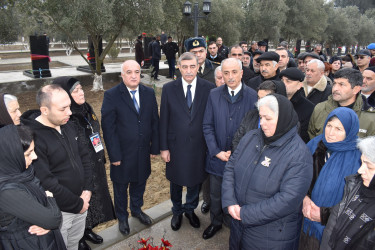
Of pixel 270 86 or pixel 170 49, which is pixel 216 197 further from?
pixel 170 49

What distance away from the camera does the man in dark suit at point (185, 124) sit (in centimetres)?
344

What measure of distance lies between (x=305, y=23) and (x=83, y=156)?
87.1ft

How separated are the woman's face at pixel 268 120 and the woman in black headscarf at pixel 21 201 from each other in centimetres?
179

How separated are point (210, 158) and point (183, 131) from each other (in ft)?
1.60

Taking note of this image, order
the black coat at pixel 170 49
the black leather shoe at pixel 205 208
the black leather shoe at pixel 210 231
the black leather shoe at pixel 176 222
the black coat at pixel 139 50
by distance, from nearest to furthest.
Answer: the black leather shoe at pixel 210 231, the black leather shoe at pixel 176 222, the black leather shoe at pixel 205 208, the black coat at pixel 170 49, the black coat at pixel 139 50

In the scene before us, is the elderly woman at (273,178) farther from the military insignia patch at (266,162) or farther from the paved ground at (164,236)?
the paved ground at (164,236)

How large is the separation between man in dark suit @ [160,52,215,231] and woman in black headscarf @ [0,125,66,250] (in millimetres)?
1703

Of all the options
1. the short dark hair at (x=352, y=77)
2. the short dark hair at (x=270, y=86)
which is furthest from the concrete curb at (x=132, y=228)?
the short dark hair at (x=352, y=77)

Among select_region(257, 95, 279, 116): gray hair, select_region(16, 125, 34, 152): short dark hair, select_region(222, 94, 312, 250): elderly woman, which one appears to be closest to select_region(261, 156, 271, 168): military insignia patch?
select_region(222, 94, 312, 250): elderly woman

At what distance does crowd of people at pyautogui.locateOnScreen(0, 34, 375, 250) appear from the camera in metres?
1.96

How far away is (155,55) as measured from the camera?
13.8 m

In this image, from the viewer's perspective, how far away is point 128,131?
3.35 metres

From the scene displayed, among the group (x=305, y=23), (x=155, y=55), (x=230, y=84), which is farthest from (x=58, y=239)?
(x=305, y=23)

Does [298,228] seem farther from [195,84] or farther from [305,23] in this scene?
[305,23]
